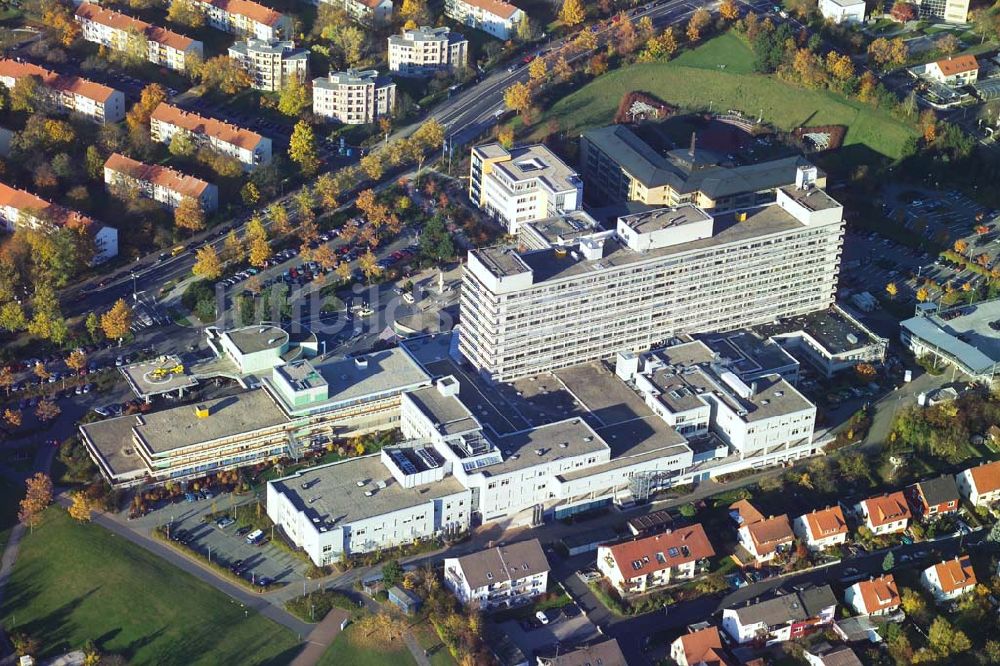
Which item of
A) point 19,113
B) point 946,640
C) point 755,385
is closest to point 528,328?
point 755,385

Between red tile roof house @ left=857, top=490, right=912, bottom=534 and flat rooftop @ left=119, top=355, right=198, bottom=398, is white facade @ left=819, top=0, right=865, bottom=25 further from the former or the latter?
flat rooftop @ left=119, top=355, right=198, bottom=398

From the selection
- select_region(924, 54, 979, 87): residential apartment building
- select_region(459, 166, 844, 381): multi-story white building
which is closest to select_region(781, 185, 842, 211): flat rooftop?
select_region(459, 166, 844, 381): multi-story white building

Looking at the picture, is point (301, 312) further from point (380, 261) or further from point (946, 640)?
point (946, 640)

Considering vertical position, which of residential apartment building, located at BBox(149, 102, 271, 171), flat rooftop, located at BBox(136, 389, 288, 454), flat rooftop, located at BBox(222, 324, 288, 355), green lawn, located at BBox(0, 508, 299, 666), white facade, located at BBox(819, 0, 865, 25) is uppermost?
white facade, located at BBox(819, 0, 865, 25)

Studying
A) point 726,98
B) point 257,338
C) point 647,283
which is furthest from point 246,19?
point 647,283

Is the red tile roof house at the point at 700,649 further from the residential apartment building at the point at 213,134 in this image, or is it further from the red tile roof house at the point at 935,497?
the residential apartment building at the point at 213,134

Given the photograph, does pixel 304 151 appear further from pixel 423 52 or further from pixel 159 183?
pixel 423 52

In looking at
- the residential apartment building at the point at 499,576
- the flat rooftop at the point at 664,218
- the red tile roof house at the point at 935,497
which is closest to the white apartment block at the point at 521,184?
the flat rooftop at the point at 664,218
